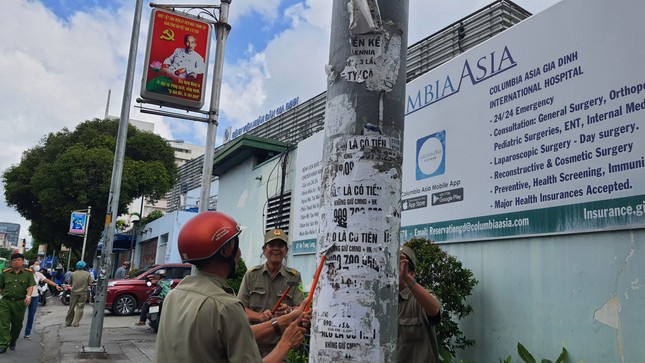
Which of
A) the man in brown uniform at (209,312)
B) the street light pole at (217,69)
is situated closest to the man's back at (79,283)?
the street light pole at (217,69)

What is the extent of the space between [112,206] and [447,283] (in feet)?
22.4

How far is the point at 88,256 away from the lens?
3225 cm

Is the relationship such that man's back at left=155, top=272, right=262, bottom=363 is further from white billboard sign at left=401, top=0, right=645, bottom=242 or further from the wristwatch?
white billboard sign at left=401, top=0, right=645, bottom=242

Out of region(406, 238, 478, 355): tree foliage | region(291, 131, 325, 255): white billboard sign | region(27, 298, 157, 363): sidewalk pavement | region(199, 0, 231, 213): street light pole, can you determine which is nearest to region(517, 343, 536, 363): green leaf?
region(406, 238, 478, 355): tree foliage

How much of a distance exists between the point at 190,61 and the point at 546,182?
6.07 metres

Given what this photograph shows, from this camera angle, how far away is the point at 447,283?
5773 millimetres

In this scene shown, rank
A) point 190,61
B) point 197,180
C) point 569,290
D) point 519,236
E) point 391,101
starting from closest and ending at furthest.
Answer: point 391,101 → point 569,290 → point 519,236 → point 190,61 → point 197,180

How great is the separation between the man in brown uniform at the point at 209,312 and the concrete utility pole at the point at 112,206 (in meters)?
7.91

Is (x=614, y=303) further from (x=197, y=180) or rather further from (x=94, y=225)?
(x=94, y=225)

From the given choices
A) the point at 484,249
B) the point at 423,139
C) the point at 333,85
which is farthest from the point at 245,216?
the point at 333,85

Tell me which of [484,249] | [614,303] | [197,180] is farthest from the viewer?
[197,180]

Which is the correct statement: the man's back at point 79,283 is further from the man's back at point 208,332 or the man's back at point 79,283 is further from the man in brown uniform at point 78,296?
the man's back at point 208,332

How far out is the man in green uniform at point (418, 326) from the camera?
3502 millimetres

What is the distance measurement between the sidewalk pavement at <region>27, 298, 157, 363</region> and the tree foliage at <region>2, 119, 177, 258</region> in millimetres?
11787
